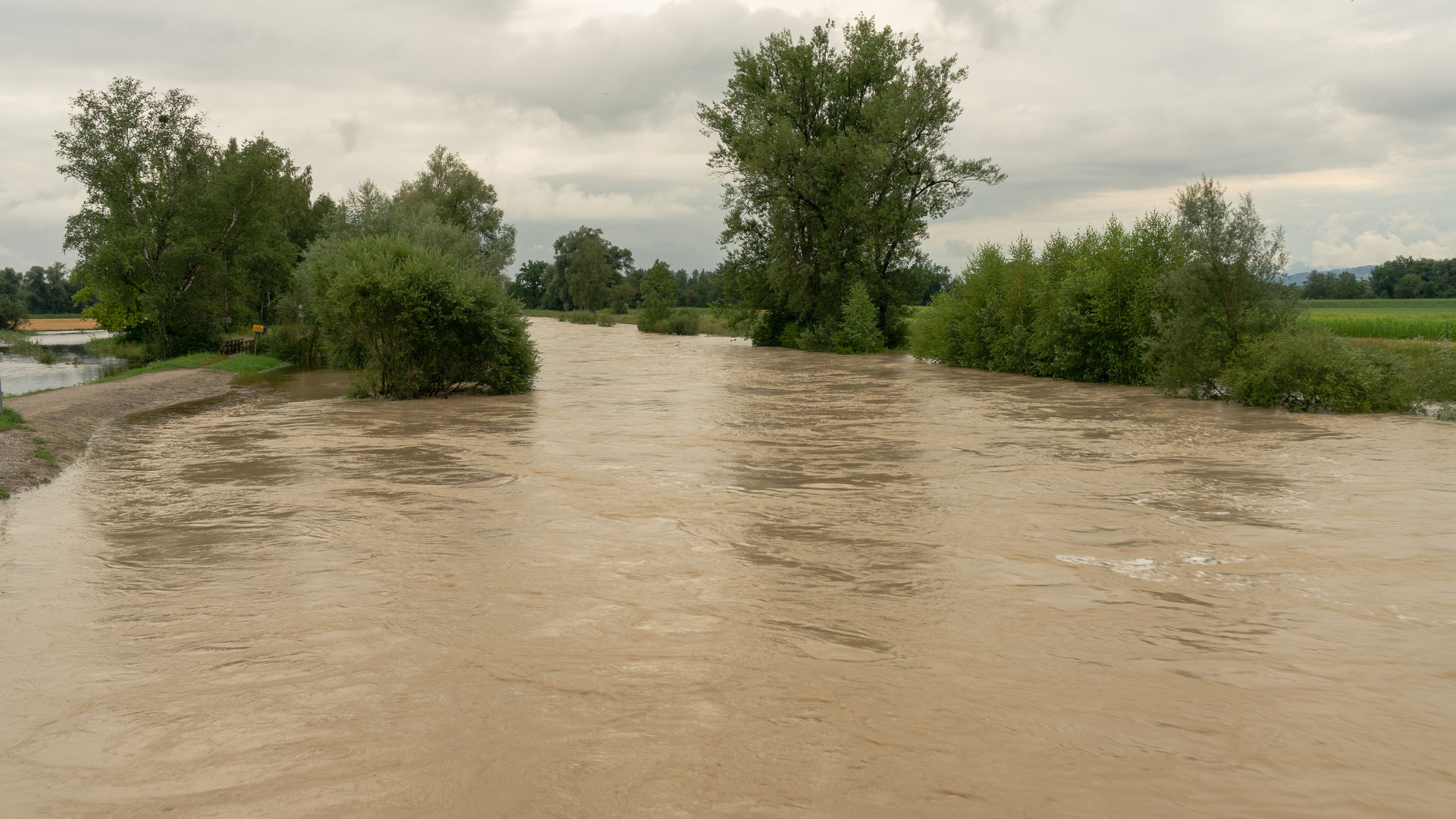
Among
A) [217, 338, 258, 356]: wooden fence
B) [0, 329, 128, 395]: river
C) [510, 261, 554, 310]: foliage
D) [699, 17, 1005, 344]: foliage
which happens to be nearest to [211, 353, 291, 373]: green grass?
[217, 338, 258, 356]: wooden fence

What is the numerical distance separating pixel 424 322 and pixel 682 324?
54.9 metres

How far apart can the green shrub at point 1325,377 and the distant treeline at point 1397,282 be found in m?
53.2

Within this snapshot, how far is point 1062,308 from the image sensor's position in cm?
2780

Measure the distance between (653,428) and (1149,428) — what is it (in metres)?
9.83

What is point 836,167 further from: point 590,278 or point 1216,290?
Result: point 590,278

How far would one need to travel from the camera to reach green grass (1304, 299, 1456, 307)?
50.3 m

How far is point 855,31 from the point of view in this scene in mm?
43875

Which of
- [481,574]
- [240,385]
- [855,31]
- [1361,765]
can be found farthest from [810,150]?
[1361,765]

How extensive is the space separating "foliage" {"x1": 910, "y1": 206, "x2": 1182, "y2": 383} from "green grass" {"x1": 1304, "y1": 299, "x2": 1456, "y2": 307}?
2607cm

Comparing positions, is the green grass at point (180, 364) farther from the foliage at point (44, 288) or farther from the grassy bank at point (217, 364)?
the foliage at point (44, 288)

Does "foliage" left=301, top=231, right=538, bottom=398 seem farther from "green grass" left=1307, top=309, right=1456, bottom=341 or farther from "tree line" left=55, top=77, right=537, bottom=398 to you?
"green grass" left=1307, top=309, right=1456, bottom=341

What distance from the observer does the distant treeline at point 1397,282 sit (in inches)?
2584

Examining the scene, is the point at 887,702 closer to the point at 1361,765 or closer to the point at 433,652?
the point at 1361,765

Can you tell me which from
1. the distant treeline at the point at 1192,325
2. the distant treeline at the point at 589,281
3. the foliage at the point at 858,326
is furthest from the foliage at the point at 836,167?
the distant treeline at the point at 589,281
